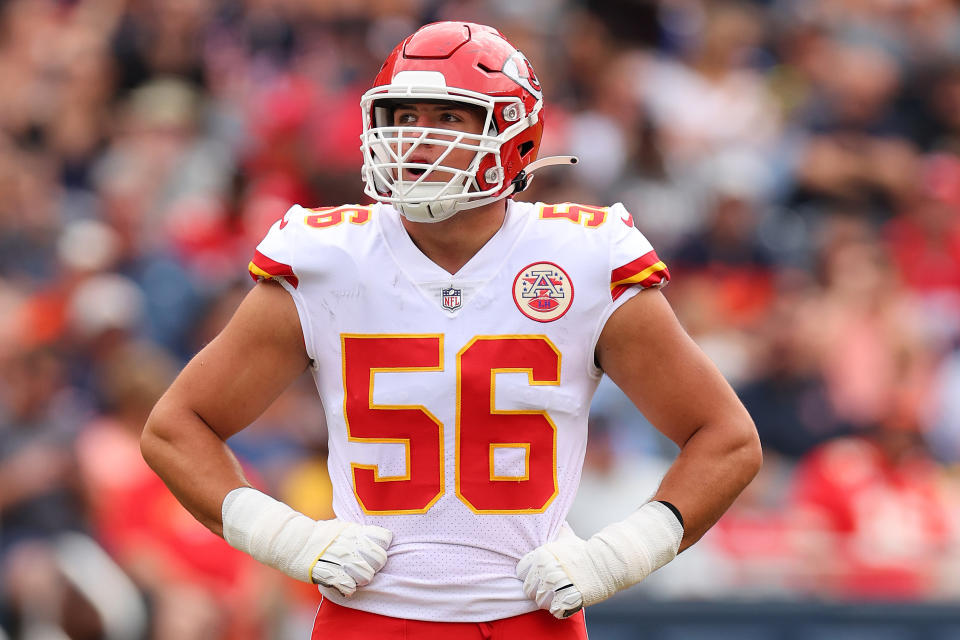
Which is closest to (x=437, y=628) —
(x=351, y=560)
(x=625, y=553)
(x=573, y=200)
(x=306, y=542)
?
(x=351, y=560)

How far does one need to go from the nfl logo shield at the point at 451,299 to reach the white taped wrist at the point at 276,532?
56cm

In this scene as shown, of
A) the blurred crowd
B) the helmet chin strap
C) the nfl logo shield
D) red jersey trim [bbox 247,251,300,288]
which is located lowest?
the blurred crowd

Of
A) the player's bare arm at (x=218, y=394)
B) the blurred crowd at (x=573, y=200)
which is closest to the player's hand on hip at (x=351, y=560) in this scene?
the player's bare arm at (x=218, y=394)

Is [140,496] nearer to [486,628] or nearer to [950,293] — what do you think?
[486,628]

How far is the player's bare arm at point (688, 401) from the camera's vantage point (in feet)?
11.3

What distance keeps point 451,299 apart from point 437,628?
76cm

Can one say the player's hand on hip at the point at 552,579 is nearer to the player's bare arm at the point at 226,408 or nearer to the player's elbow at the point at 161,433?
the player's bare arm at the point at 226,408

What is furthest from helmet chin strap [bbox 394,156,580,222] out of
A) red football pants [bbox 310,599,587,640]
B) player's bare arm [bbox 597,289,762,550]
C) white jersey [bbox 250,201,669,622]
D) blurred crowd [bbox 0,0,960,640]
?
blurred crowd [bbox 0,0,960,640]

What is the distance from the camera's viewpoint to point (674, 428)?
3543 millimetres

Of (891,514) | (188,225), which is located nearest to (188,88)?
(188,225)

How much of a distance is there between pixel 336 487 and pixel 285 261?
0.56 m

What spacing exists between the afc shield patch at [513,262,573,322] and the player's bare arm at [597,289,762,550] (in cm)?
13

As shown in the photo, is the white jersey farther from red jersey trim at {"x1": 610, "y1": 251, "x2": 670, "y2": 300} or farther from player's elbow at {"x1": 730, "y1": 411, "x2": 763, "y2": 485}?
player's elbow at {"x1": 730, "y1": 411, "x2": 763, "y2": 485}

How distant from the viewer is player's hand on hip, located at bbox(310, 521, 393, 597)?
3328 mm
